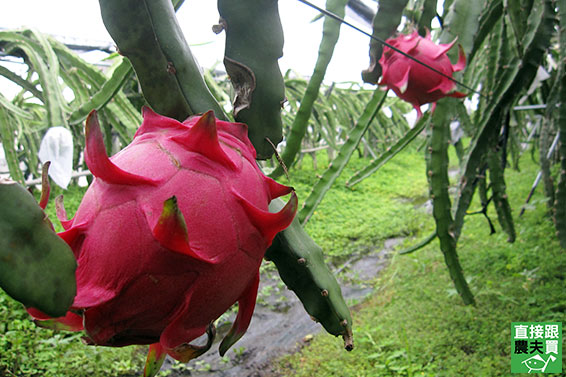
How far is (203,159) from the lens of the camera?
0.77 ft

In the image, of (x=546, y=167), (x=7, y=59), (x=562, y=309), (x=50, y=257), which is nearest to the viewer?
(x=50, y=257)

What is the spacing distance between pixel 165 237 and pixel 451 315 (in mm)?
1493

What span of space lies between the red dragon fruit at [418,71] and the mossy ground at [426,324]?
798 millimetres

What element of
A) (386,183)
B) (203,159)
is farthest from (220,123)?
(386,183)

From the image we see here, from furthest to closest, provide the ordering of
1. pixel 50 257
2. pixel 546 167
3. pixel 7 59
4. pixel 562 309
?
pixel 546 167, pixel 7 59, pixel 562 309, pixel 50 257

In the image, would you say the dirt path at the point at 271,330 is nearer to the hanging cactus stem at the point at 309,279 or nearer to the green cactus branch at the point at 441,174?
the green cactus branch at the point at 441,174

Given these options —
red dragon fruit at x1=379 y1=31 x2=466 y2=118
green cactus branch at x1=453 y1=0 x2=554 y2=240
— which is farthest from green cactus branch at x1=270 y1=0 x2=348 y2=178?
green cactus branch at x1=453 y1=0 x2=554 y2=240

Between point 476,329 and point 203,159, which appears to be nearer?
point 203,159

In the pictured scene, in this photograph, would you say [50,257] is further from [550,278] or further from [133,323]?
[550,278]

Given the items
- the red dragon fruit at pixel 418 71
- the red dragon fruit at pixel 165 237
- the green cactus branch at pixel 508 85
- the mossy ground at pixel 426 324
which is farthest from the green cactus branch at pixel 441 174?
the red dragon fruit at pixel 165 237

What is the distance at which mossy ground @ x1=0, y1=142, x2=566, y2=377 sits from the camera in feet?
4.27

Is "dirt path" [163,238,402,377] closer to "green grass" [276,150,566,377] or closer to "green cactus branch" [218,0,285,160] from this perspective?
"green grass" [276,150,566,377]

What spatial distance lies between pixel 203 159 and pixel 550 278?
1654 mm

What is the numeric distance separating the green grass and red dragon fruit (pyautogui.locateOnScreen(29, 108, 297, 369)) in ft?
3.72
